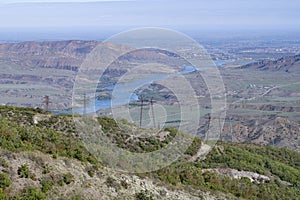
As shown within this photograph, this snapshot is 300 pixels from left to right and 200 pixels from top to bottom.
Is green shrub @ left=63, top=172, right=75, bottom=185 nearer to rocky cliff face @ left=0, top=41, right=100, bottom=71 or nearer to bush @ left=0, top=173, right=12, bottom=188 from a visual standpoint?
bush @ left=0, top=173, right=12, bottom=188

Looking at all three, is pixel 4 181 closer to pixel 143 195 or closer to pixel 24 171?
pixel 24 171

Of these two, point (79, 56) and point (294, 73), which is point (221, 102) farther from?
point (79, 56)

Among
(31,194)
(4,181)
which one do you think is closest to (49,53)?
(4,181)

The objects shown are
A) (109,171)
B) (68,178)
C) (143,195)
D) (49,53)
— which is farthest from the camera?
(49,53)

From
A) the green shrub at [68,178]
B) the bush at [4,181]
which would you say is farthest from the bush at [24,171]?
the green shrub at [68,178]

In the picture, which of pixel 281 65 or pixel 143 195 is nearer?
pixel 143 195

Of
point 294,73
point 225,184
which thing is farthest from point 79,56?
point 225,184

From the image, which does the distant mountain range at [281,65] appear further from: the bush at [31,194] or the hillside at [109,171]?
the bush at [31,194]

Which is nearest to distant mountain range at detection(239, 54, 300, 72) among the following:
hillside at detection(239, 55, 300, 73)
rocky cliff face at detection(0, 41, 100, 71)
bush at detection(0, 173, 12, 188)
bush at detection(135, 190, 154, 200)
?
hillside at detection(239, 55, 300, 73)
